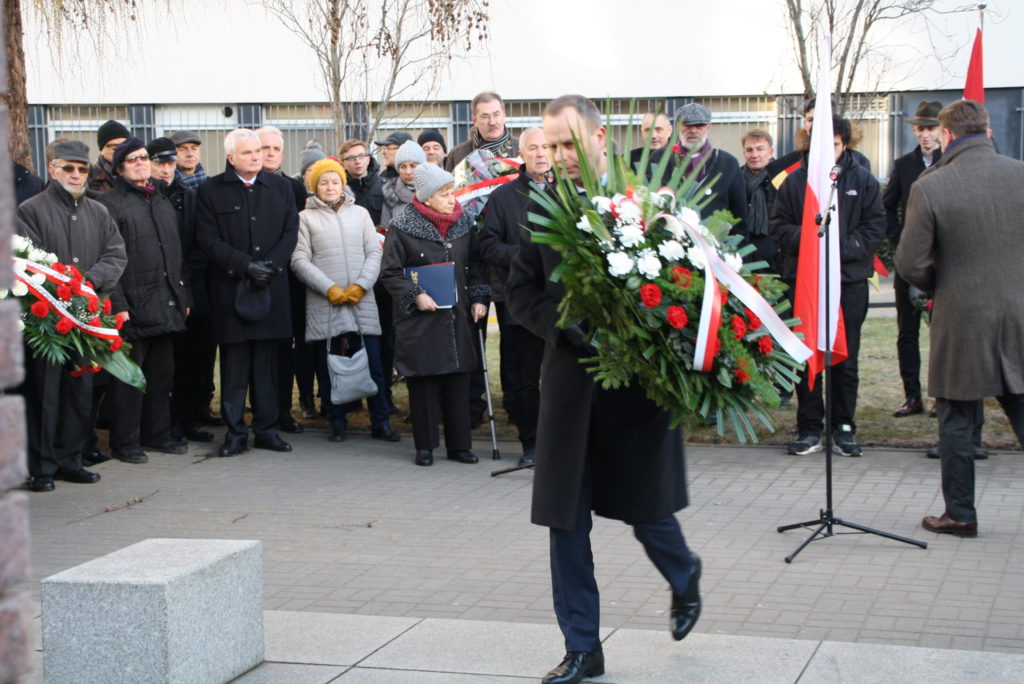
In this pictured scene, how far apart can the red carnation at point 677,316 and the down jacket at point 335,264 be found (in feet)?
20.2

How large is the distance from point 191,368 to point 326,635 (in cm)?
588

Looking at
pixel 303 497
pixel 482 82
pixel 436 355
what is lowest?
pixel 303 497

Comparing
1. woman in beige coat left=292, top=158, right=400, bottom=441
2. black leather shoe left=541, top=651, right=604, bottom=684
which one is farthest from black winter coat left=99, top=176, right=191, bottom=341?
black leather shoe left=541, top=651, right=604, bottom=684

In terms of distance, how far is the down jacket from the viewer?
10.4 m

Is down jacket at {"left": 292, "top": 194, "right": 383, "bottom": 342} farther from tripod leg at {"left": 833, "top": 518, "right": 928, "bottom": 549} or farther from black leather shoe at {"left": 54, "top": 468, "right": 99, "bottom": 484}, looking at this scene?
tripod leg at {"left": 833, "top": 518, "right": 928, "bottom": 549}

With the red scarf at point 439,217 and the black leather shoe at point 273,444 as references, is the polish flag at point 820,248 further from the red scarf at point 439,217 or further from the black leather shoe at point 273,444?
the black leather shoe at point 273,444

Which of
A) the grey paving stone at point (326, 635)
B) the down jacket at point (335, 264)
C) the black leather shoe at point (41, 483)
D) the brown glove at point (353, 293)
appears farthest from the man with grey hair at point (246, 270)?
the grey paving stone at point (326, 635)

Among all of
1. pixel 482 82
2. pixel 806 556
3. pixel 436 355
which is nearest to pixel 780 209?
pixel 436 355

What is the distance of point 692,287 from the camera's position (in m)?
4.55

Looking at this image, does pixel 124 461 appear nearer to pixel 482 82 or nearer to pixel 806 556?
pixel 806 556

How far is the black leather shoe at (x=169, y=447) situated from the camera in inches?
402

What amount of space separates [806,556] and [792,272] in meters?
3.24

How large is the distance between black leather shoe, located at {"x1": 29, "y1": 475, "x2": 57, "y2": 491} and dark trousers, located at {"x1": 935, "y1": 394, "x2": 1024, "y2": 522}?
577cm

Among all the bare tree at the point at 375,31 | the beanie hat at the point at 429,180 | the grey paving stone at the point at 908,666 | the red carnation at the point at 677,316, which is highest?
the bare tree at the point at 375,31
